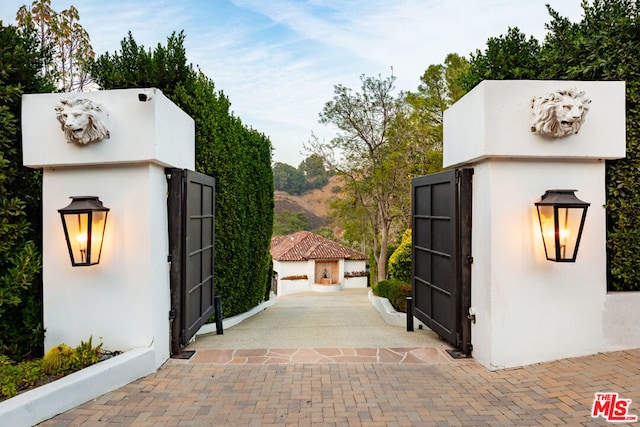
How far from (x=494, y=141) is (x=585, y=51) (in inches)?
81.8

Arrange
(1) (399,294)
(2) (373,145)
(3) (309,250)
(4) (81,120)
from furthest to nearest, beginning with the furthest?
(3) (309,250) < (2) (373,145) < (1) (399,294) < (4) (81,120)

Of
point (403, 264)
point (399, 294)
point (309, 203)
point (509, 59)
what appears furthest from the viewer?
point (309, 203)

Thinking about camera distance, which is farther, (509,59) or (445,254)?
(509,59)

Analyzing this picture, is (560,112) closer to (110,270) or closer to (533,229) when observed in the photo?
(533,229)

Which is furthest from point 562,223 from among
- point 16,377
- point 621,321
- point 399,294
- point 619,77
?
point 16,377

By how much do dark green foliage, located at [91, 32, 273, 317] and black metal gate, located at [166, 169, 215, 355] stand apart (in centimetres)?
112

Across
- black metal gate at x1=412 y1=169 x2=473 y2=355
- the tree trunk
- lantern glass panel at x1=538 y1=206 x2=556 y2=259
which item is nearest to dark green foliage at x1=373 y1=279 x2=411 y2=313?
black metal gate at x1=412 y1=169 x2=473 y2=355

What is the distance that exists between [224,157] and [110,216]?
2.40 metres

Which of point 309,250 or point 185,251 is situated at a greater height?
point 185,251

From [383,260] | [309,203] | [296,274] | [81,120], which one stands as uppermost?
[309,203]

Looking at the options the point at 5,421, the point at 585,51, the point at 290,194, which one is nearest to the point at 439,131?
the point at 585,51

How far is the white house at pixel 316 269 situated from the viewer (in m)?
27.7

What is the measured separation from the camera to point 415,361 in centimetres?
414

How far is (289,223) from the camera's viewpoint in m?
45.7
